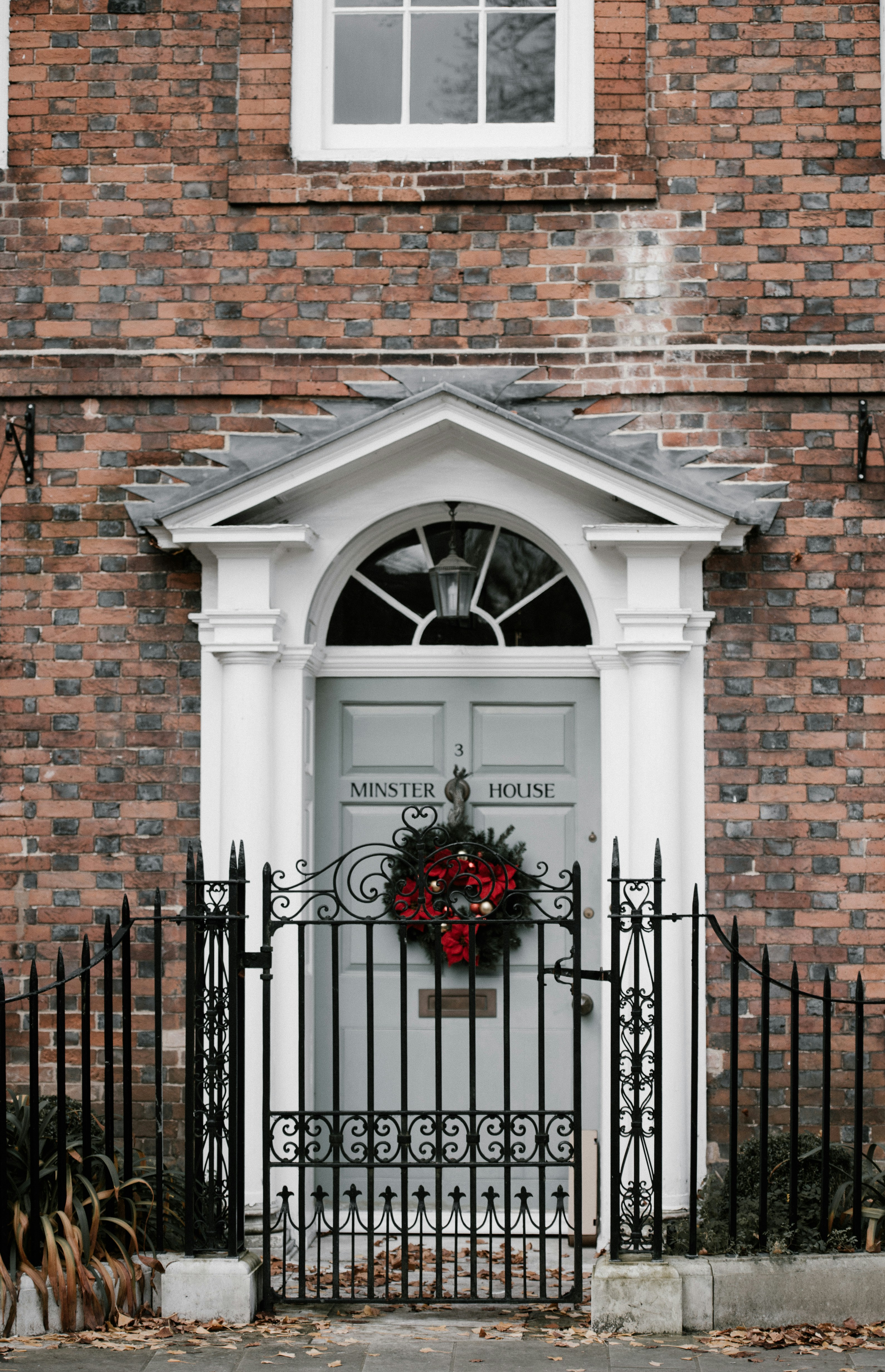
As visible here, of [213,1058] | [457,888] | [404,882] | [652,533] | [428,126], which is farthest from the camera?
[428,126]

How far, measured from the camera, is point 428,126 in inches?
251

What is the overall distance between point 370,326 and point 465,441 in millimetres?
717

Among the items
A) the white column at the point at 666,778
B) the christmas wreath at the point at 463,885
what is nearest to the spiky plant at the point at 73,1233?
the christmas wreath at the point at 463,885

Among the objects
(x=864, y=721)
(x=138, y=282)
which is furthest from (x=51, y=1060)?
(x=864, y=721)

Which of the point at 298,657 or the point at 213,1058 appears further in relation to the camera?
the point at 298,657

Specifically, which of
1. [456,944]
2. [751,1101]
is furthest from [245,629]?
[751,1101]

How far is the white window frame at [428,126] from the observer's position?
6.27 m

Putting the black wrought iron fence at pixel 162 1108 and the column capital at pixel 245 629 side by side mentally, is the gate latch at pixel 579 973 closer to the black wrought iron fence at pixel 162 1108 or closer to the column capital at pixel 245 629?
the black wrought iron fence at pixel 162 1108

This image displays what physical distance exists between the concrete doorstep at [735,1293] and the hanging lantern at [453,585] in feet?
9.12

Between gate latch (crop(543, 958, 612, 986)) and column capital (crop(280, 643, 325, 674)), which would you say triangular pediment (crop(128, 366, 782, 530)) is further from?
gate latch (crop(543, 958, 612, 986))

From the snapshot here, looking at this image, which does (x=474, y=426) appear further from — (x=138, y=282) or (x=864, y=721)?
(x=864, y=721)

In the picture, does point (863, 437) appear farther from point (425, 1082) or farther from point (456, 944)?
point (425, 1082)

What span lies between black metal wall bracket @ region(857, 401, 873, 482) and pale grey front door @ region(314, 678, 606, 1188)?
1.53 metres

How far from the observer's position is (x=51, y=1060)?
6.06 metres
